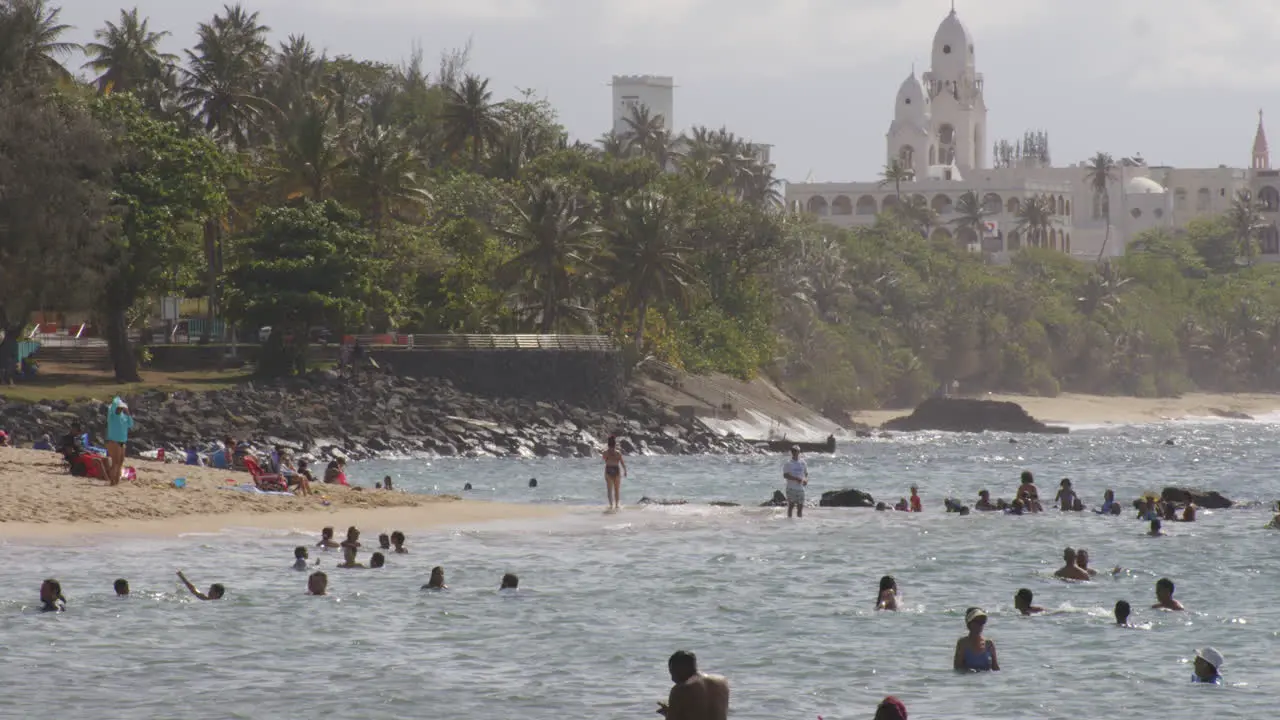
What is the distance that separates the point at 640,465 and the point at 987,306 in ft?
258

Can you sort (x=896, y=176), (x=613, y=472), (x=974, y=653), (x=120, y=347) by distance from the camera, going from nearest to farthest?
(x=974, y=653) → (x=613, y=472) → (x=120, y=347) → (x=896, y=176)

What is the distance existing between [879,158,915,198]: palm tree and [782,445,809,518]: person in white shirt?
129915 millimetres

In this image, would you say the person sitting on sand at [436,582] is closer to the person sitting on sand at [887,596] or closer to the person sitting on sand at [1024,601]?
the person sitting on sand at [887,596]

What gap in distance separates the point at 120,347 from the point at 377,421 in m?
9.49

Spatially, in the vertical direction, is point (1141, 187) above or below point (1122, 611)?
above

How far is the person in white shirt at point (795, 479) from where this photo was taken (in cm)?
3875

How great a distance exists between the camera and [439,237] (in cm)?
8038

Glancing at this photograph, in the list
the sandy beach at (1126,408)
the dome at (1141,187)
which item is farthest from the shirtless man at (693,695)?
the dome at (1141,187)

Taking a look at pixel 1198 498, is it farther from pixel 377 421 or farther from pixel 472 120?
pixel 472 120

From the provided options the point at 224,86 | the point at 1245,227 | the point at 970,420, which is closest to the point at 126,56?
the point at 224,86

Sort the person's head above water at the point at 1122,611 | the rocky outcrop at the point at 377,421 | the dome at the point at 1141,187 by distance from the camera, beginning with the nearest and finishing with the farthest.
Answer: the person's head above water at the point at 1122,611
the rocky outcrop at the point at 377,421
the dome at the point at 1141,187

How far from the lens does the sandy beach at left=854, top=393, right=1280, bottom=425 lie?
124 meters

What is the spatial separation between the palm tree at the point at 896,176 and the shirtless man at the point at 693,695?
6157 inches

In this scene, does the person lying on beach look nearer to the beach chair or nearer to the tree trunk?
the beach chair
